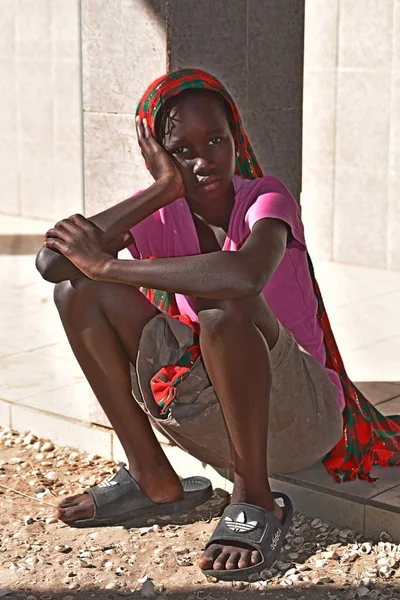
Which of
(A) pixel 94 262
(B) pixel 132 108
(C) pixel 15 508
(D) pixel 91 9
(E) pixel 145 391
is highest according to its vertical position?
(D) pixel 91 9

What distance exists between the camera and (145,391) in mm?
3301

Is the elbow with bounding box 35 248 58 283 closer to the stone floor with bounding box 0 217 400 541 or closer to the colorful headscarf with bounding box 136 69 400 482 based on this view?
the colorful headscarf with bounding box 136 69 400 482

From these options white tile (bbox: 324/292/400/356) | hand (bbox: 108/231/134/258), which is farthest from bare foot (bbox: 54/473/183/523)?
white tile (bbox: 324/292/400/356)

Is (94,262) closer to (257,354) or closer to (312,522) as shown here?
(257,354)

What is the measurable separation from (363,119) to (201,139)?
3.75 meters

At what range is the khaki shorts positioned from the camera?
10.8 ft

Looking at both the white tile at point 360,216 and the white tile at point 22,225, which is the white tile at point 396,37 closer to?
the white tile at point 360,216

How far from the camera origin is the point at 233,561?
10.2 ft

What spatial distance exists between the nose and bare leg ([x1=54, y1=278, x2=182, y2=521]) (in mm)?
408

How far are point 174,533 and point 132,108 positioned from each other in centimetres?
144

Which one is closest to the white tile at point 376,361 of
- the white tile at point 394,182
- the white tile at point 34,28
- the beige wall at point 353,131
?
the white tile at point 394,182

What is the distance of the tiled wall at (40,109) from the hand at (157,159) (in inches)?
196

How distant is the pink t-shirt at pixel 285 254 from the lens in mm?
3391

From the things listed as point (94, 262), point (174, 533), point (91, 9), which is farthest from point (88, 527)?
point (91, 9)
